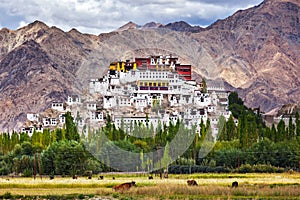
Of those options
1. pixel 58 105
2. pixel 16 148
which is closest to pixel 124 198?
pixel 16 148

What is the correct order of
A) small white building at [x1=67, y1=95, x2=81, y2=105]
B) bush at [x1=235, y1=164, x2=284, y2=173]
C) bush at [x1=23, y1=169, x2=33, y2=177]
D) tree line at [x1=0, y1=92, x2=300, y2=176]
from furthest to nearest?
small white building at [x1=67, y1=95, x2=81, y2=105] → tree line at [x1=0, y1=92, x2=300, y2=176] → bush at [x1=235, y1=164, x2=284, y2=173] → bush at [x1=23, y1=169, x2=33, y2=177]

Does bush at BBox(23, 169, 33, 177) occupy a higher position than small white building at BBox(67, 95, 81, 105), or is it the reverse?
small white building at BBox(67, 95, 81, 105)

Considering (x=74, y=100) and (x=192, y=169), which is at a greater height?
(x=74, y=100)

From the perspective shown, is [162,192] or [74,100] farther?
[74,100]

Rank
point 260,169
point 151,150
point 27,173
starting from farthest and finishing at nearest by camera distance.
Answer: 1. point 151,150
2. point 260,169
3. point 27,173

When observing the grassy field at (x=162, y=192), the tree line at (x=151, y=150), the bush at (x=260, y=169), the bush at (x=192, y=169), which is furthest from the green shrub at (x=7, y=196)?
the bush at (x=260, y=169)

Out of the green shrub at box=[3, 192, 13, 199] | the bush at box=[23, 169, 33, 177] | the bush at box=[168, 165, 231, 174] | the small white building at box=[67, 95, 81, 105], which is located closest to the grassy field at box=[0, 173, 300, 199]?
the green shrub at box=[3, 192, 13, 199]

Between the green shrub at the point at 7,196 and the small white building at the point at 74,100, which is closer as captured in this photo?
the green shrub at the point at 7,196

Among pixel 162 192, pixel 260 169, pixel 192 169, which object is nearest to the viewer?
pixel 162 192

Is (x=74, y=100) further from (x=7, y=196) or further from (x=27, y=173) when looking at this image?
(x=7, y=196)

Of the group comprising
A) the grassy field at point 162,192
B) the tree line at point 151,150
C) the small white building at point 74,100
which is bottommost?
the grassy field at point 162,192

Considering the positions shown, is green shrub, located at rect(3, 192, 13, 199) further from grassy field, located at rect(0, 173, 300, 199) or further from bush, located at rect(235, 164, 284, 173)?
bush, located at rect(235, 164, 284, 173)

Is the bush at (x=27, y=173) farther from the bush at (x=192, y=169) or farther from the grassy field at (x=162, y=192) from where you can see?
the grassy field at (x=162, y=192)

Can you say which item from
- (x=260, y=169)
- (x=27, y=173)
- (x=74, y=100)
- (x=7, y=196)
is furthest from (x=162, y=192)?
(x=74, y=100)
